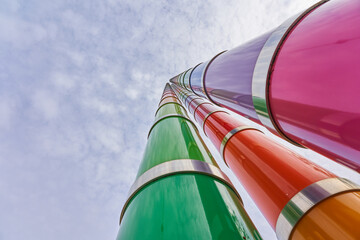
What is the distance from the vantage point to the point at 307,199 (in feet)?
5.08

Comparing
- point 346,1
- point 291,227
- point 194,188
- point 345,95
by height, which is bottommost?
point 291,227

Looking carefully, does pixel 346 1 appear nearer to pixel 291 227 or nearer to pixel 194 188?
pixel 194 188

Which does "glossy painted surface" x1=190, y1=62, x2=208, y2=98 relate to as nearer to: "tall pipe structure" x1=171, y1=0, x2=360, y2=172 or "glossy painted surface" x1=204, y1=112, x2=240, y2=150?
"glossy painted surface" x1=204, y1=112, x2=240, y2=150

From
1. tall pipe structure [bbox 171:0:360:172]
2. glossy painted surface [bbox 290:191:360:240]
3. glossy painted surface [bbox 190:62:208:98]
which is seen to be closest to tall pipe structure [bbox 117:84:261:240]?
glossy painted surface [bbox 290:191:360:240]

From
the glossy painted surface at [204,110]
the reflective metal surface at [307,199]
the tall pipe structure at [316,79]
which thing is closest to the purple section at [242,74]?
the tall pipe structure at [316,79]

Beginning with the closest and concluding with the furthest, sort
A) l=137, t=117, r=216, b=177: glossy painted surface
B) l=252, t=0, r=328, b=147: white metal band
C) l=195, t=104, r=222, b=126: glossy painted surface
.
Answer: l=252, t=0, r=328, b=147: white metal band
l=137, t=117, r=216, b=177: glossy painted surface
l=195, t=104, r=222, b=126: glossy painted surface

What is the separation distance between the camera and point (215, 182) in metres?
1.37

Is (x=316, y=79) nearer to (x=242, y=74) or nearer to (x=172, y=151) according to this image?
(x=242, y=74)

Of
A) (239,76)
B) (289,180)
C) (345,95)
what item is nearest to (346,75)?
(345,95)

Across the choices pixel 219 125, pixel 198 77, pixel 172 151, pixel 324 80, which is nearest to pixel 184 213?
pixel 172 151

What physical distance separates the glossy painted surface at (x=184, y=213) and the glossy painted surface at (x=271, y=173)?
0.89 m

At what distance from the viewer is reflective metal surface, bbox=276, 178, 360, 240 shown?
4.86 ft

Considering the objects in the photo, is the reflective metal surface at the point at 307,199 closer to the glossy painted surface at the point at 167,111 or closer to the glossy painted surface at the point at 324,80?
the glossy painted surface at the point at 324,80

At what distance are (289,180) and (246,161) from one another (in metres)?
0.78
